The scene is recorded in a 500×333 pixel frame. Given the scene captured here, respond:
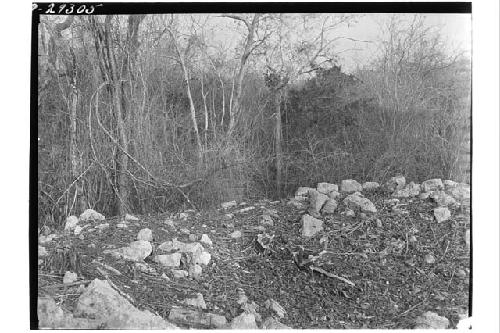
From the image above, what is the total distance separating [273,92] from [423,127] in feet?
3.38

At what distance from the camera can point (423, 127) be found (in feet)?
13.7

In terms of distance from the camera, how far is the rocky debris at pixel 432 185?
4.12m

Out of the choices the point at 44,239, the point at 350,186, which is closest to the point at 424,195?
the point at 350,186

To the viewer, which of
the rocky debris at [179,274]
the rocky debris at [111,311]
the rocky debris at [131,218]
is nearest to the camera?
the rocky debris at [111,311]

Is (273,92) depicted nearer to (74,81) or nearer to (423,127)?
(423,127)

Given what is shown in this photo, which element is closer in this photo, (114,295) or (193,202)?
(114,295)

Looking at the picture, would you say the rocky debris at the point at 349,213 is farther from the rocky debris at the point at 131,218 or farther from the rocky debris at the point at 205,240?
the rocky debris at the point at 131,218

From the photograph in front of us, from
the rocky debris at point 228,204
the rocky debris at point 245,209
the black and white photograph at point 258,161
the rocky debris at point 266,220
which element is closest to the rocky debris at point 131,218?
the black and white photograph at point 258,161

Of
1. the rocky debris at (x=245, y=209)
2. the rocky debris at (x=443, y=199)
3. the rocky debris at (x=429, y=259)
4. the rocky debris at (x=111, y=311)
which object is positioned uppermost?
the rocky debris at (x=443, y=199)

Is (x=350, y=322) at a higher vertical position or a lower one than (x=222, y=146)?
lower

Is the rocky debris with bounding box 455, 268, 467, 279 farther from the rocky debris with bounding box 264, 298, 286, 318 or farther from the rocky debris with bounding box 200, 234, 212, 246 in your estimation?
the rocky debris with bounding box 200, 234, 212, 246

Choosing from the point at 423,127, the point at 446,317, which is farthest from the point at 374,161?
the point at 446,317

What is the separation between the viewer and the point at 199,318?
3924 millimetres

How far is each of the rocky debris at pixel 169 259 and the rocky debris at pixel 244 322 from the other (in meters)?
0.52
